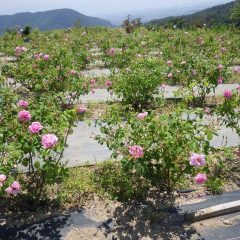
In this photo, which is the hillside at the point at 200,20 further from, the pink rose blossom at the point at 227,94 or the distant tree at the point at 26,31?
the pink rose blossom at the point at 227,94

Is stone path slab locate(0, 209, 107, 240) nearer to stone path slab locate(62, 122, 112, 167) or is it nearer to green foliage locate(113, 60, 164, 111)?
stone path slab locate(62, 122, 112, 167)

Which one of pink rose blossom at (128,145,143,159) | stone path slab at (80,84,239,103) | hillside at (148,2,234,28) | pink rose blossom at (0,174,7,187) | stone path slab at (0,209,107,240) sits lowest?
stone path slab at (0,209,107,240)

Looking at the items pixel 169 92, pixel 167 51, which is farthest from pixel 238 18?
pixel 169 92

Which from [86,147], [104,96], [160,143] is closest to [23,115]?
[160,143]

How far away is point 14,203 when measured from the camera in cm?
411

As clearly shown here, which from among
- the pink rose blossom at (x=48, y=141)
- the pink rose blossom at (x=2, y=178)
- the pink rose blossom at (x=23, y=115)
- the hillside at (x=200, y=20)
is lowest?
the pink rose blossom at (x=2, y=178)

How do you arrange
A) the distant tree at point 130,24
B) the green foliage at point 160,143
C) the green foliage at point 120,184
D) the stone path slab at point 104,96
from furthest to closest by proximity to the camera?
the distant tree at point 130,24, the stone path slab at point 104,96, the green foliage at point 120,184, the green foliage at point 160,143

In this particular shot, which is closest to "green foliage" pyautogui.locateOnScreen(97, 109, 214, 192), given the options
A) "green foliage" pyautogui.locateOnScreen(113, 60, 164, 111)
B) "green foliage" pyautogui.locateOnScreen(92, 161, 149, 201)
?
"green foliage" pyautogui.locateOnScreen(92, 161, 149, 201)

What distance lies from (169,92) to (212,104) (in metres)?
1.17

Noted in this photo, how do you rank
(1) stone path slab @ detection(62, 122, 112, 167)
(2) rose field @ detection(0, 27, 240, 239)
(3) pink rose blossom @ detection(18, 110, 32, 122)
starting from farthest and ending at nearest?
1. (1) stone path slab @ detection(62, 122, 112, 167)
2. (2) rose field @ detection(0, 27, 240, 239)
3. (3) pink rose blossom @ detection(18, 110, 32, 122)

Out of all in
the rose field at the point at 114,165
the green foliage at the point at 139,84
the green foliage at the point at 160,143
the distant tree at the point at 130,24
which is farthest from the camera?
the distant tree at the point at 130,24

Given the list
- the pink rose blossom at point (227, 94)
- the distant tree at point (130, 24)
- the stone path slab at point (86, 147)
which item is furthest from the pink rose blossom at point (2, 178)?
the distant tree at point (130, 24)

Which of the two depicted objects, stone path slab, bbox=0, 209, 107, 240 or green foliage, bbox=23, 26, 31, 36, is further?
green foliage, bbox=23, 26, 31, 36

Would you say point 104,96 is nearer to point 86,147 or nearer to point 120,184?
point 86,147
